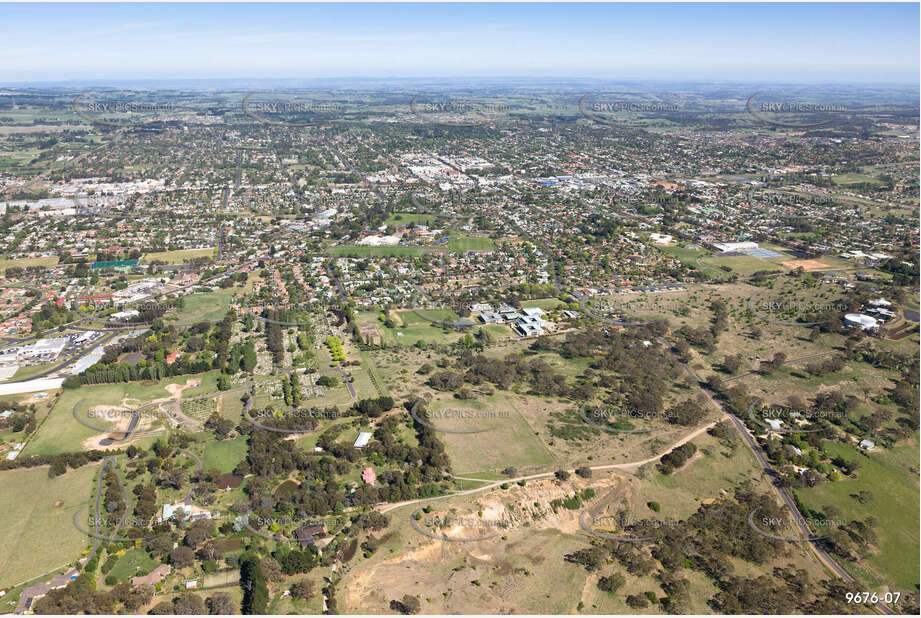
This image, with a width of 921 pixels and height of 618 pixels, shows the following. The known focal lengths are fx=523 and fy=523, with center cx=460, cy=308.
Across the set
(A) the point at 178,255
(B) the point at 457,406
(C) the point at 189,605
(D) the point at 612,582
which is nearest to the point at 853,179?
(B) the point at 457,406

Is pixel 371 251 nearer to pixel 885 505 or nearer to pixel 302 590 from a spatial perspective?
pixel 302 590

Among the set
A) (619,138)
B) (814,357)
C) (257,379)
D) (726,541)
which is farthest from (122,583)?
(619,138)

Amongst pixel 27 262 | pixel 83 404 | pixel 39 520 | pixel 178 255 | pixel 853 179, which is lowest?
pixel 39 520

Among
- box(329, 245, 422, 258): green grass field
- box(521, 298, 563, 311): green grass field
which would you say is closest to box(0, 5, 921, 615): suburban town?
box(521, 298, 563, 311): green grass field

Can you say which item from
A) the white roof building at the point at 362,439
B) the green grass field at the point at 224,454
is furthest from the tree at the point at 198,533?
the white roof building at the point at 362,439

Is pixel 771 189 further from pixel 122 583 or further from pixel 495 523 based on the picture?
pixel 122 583

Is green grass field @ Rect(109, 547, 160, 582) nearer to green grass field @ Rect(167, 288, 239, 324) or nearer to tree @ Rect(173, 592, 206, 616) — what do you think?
tree @ Rect(173, 592, 206, 616)
